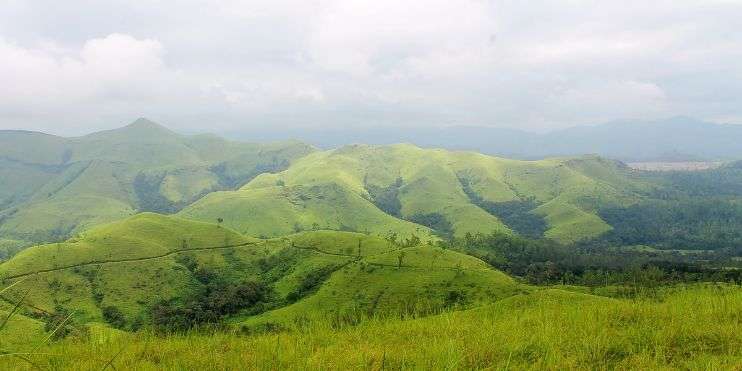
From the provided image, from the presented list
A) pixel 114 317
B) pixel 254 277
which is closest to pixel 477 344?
pixel 114 317

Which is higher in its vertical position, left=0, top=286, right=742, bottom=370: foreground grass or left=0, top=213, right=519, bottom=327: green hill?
left=0, top=286, right=742, bottom=370: foreground grass

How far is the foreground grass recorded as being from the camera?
712 cm

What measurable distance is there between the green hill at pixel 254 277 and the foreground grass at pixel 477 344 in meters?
116

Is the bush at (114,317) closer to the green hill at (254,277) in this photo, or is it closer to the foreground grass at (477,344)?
the green hill at (254,277)

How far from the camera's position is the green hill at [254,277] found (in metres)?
139

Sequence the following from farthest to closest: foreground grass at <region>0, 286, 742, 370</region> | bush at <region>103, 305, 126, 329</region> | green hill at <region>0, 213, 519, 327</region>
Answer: bush at <region>103, 305, 126, 329</region> < green hill at <region>0, 213, 519, 327</region> < foreground grass at <region>0, 286, 742, 370</region>

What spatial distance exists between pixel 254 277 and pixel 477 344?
187 m

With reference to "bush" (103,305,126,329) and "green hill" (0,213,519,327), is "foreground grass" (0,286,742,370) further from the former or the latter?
"bush" (103,305,126,329)

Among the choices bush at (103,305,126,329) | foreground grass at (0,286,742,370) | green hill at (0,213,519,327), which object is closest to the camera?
foreground grass at (0,286,742,370)

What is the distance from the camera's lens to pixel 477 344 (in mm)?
8125

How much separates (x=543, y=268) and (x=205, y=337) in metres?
203

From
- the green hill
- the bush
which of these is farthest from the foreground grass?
the bush

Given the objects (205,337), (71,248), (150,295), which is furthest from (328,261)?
(205,337)

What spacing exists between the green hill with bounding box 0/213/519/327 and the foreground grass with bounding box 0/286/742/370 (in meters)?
116
